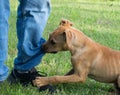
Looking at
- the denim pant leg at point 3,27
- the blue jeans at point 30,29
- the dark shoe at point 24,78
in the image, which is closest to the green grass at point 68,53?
the dark shoe at point 24,78

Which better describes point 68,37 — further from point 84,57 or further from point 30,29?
point 30,29

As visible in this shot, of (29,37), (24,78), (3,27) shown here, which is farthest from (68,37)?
(3,27)

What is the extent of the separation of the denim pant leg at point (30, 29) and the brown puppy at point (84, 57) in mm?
171

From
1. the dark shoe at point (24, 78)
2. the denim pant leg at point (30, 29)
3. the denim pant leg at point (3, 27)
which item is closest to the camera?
the denim pant leg at point (3, 27)

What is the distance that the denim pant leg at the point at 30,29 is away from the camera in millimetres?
3842

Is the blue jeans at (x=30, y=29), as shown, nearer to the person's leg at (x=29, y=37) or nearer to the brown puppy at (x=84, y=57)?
the person's leg at (x=29, y=37)

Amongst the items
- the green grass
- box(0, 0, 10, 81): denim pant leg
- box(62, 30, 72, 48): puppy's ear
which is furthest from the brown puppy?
box(0, 0, 10, 81): denim pant leg

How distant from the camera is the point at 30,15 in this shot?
3.85m

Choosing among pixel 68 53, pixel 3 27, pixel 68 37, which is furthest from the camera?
pixel 68 53

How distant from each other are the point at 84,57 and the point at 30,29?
2.12 ft

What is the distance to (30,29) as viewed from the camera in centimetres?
390

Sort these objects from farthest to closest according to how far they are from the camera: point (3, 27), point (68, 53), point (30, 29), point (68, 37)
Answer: point (68, 53) < point (68, 37) < point (30, 29) < point (3, 27)

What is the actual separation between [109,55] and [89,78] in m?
0.51

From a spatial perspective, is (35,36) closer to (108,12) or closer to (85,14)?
(85,14)
